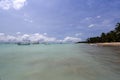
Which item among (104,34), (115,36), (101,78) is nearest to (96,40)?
(104,34)

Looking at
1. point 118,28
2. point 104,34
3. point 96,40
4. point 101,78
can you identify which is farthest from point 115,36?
point 101,78

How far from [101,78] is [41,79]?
3.28 m

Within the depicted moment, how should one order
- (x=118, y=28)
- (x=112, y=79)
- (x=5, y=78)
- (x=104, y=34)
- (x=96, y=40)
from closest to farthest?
1. (x=112, y=79)
2. (x=5, y=78)
3. (x=118, y=28)
4. (x=104, y=34)
5. (x=96, y=40)

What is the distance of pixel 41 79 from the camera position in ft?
30.3

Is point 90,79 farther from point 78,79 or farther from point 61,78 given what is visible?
point 61,78

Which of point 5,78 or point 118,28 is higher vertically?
point 118,28

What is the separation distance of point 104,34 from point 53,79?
94413 mm

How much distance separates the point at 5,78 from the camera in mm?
9500

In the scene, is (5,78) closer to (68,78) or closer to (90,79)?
(68,78)

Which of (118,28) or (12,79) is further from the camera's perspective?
(118,28)

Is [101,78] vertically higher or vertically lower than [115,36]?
lower

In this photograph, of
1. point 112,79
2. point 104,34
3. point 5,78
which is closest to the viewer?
point 112,79

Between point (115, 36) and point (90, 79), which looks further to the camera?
point (115, 36)

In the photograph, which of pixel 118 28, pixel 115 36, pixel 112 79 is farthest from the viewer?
pixel 115 36
